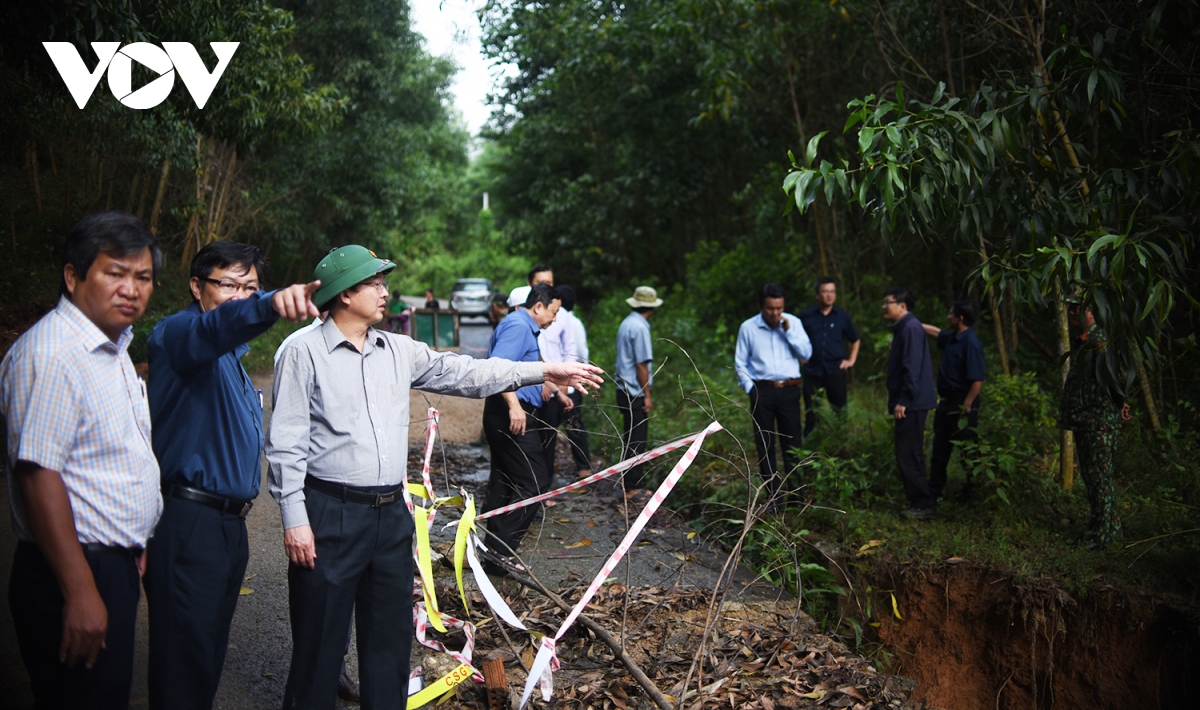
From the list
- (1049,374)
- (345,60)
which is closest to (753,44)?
(1049,374)

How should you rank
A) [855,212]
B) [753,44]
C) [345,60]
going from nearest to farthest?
1. [753,44]
2. [855,212]
3. [345,60]

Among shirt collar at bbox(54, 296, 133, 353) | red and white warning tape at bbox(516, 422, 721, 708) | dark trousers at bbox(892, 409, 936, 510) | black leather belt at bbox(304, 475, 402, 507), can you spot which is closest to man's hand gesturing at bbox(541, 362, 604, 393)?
red and white warning tape at bbox(516, 422, 721, 708)

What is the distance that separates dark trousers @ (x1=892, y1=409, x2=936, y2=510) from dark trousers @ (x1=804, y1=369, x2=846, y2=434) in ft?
5.97

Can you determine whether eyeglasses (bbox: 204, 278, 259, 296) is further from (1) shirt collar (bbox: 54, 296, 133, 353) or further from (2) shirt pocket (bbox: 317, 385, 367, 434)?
(1) shirt collar (bbox: 54, 296, 133, 353)

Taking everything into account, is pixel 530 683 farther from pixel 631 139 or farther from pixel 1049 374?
pixel 631 139

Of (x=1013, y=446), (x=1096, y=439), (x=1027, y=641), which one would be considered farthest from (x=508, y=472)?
(x=1013, y=446)

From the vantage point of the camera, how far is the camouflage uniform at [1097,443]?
6008 mm

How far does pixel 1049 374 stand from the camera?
982 centimetres

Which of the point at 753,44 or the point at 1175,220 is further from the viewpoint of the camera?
the point at 753,44

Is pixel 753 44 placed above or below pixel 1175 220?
above

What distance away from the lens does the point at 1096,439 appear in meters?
6.02

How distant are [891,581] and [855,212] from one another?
318 inches

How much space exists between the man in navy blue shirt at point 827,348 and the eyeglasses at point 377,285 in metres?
6.43

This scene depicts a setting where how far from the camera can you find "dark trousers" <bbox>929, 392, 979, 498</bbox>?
7176 millimetres
